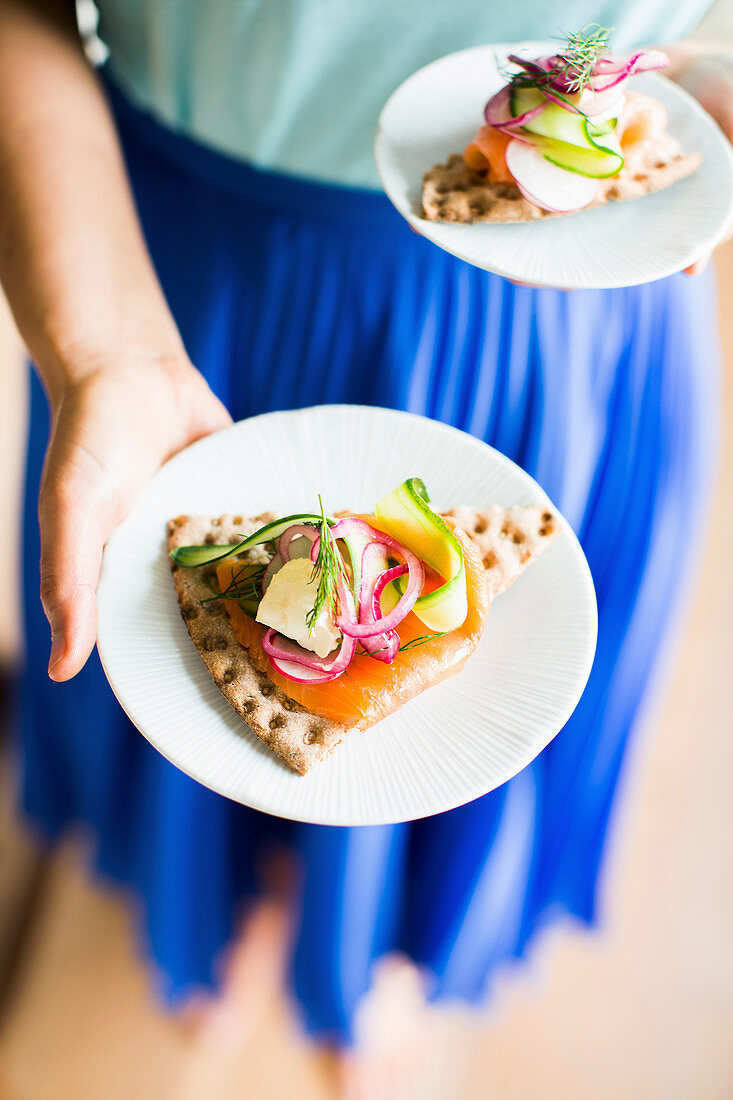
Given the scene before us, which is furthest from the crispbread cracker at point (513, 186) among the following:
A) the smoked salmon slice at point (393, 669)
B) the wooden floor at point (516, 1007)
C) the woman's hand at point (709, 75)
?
the wooden floor at point (516, 1007)

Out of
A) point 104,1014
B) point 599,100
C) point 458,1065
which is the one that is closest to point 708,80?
point 599,100

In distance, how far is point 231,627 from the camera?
0.86 meters

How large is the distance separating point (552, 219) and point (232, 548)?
525mm

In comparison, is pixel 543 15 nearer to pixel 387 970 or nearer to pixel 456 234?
pixel 456 234

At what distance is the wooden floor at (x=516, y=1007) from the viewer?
171cm

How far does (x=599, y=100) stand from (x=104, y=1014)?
1.82 meters

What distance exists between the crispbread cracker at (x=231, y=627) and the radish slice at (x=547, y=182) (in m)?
0.35

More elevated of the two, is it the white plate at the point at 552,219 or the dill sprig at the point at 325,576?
the white plate at the point at 552,219

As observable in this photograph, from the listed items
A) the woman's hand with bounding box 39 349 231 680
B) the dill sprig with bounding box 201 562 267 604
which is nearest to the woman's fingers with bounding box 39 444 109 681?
the woman's hand with bounding box 39 349 231 680

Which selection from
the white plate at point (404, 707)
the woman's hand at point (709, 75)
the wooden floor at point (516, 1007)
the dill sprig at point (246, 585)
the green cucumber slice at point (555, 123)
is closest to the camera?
the white plate at point (404, 707)

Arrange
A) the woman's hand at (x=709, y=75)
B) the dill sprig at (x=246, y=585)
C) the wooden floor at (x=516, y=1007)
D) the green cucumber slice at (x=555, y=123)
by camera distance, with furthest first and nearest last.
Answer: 1. the wooden floor at (x=516, y=1007)
2. the woman's hand at (x=709, y=75)
3. the green cucumber slice at (x=555, y=123)
4. the dill sprig at (x=246, y=585)

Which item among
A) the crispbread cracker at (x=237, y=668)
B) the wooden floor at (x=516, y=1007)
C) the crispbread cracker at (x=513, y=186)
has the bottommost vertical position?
the wooden floor at (x=516, y=1007)

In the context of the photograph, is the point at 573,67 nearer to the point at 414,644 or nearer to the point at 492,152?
the point at 492,152

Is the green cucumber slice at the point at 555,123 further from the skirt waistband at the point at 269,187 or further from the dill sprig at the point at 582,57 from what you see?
the skirt waistband at the point at 269,187
